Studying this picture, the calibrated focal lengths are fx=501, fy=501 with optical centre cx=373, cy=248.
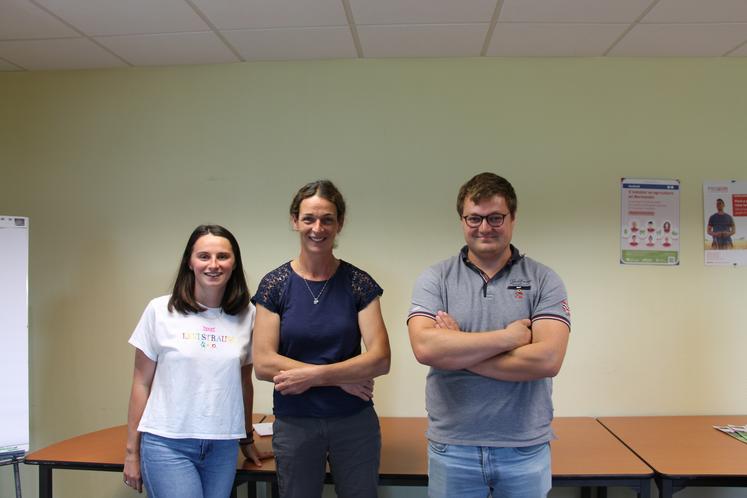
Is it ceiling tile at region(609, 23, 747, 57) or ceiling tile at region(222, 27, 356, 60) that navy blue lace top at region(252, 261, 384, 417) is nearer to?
ceiling tile at region(222, 27, 356, 60)

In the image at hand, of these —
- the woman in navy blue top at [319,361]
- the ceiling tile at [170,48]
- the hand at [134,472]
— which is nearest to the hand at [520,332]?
the woman in navy blue top at [319,361]

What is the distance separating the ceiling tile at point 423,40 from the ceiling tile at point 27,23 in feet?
4.63

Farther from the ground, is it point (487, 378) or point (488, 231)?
point (488, 231)

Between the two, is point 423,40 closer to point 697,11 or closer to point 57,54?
point 697,11

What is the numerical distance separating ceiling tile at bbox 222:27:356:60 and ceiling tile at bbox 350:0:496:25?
0.20 meters

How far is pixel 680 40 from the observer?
8.18 feet

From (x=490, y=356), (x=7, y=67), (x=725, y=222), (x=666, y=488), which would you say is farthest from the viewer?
(x=7, y=67)

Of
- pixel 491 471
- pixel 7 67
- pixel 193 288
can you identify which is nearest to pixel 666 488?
pixel 491 471

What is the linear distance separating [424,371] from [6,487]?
8.27 feet

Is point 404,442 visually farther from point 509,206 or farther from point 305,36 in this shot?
point 305,36

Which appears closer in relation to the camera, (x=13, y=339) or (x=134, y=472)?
(x=134, y=472)

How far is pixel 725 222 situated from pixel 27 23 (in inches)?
143

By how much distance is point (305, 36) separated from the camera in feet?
8.09

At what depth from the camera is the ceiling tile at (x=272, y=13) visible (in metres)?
2.14
